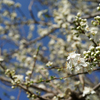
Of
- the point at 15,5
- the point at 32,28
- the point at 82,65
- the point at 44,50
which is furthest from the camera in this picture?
the point at 32,28

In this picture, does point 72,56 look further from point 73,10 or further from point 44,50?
point 44,50

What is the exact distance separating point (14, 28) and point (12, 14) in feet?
5.48

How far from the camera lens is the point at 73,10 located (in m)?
6.51

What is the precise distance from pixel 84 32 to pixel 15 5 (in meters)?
4.37

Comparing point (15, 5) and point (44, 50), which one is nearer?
point (15, 5)

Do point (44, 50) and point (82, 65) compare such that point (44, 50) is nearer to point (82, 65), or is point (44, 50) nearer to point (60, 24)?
point (60, 24)

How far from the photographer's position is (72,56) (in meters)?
1.57

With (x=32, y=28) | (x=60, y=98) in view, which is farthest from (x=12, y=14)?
(x=60, y=98)

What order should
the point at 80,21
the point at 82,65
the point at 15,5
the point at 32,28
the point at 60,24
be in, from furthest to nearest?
the point at 32,28 < the point at 15,5 < the point at 60,24 < the point at 80,21 < the point at 82,65

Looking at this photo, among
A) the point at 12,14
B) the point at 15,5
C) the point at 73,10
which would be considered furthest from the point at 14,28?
the point at 73,10

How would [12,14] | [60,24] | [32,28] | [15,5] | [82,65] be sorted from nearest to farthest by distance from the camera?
[82,65] → [60,24] → [15,5] → [12,14] → [32,28]

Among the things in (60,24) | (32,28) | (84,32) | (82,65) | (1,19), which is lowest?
(82,65)

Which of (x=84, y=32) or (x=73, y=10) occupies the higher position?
(x=73, y=10)

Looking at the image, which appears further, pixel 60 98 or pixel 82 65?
pixel 60 98
